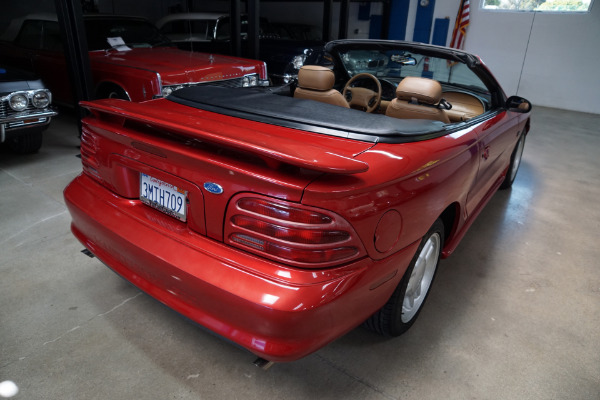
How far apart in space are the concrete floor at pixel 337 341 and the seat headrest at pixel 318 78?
1.33 meters

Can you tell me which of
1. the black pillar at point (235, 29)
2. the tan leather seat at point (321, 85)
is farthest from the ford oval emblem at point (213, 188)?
the black pillar at point (235, 29)

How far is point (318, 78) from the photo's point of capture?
2.26m

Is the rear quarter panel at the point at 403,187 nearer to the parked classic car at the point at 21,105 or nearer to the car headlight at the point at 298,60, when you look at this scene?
the parked classic car at the point at 21,105

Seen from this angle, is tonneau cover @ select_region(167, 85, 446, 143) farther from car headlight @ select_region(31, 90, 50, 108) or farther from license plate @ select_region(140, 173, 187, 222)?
car headlight @ select_region(31, 90, 50, 108)

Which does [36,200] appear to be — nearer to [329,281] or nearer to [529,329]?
[329,281]

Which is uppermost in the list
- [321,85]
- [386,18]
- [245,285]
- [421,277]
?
[386,18]

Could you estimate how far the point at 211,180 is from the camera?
4.27 ft

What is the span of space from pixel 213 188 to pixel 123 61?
3.71m

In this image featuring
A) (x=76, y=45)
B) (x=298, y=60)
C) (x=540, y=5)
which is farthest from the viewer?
(x=540, y=5)

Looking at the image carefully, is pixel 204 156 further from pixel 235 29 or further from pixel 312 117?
pixel 235 29

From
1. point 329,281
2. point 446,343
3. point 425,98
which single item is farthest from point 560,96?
point 329,281

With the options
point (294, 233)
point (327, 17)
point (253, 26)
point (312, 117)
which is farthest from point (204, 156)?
point (327, 17)

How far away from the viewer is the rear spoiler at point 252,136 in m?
1.15

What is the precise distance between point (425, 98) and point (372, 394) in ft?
4.73
